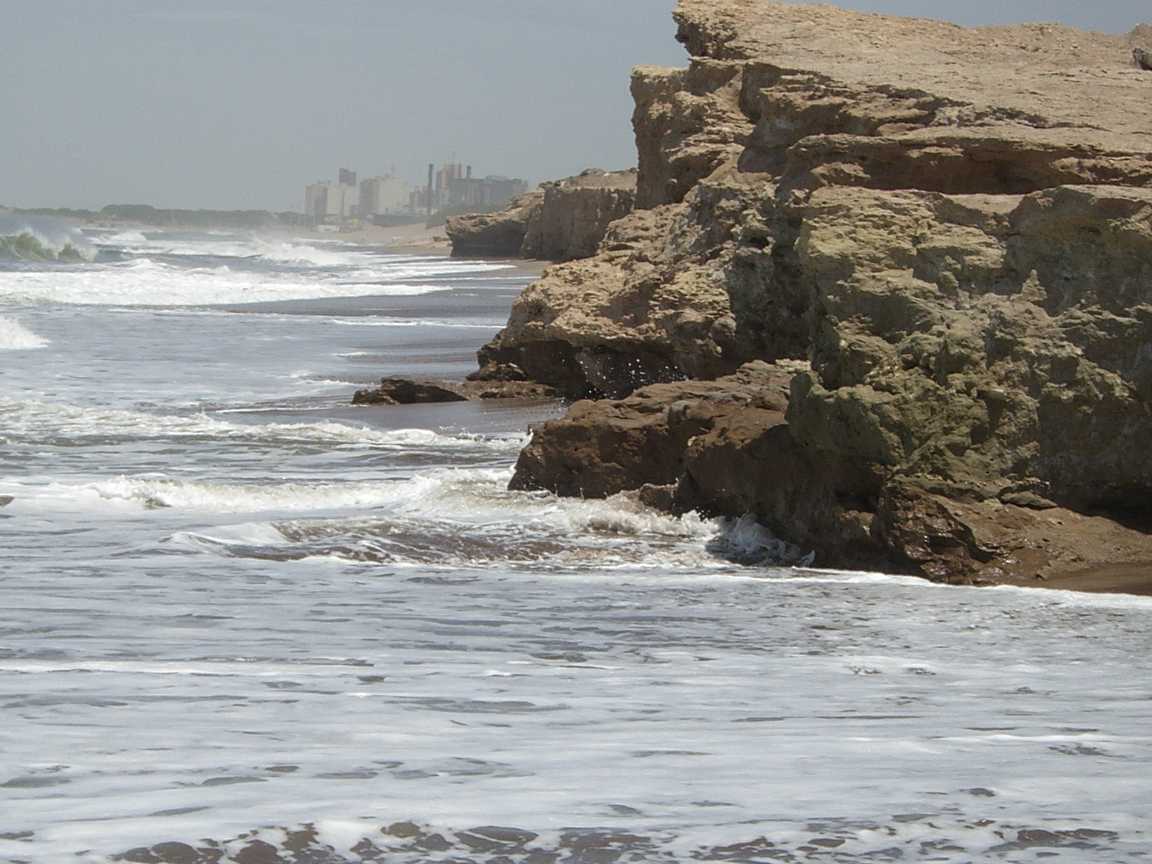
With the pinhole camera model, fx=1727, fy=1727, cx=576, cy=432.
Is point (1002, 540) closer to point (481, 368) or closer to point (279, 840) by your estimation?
point (279, 840)

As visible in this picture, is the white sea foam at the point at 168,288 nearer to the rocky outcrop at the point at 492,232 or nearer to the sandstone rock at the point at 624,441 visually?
the rocky outcrop at the point at 492,232

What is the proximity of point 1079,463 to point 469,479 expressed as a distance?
393cm

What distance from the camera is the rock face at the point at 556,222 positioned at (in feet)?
183

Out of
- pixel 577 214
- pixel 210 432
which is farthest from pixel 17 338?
pixel 577 214

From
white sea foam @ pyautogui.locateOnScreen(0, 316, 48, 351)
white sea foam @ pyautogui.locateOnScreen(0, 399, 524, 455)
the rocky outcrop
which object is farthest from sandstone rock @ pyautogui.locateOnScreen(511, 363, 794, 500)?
the rocky outcrop

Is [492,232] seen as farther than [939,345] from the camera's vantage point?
Yes

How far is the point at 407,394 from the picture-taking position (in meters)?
15.7

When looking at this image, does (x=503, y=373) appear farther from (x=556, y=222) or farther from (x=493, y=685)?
(x=556, y=222)

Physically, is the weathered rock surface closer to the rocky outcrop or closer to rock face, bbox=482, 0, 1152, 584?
rock face, bbox=482, 0, 1152, 584

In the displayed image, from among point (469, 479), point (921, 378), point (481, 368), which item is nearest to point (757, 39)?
point (481, 368)

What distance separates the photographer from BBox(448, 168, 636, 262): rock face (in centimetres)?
5591

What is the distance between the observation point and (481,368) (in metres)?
17.0

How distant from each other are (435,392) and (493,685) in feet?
34.2

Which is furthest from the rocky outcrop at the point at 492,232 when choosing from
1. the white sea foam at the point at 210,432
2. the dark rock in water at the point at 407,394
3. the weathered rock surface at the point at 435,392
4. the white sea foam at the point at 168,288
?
the white sea foam at the point at 210,432
